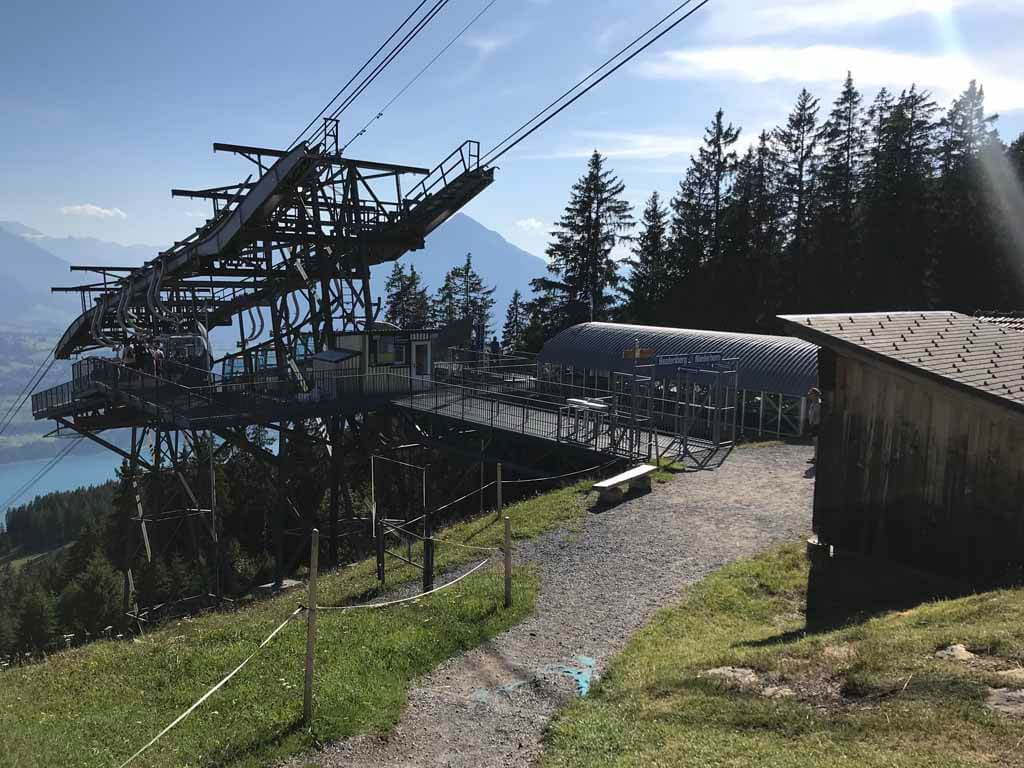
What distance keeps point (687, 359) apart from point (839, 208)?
4106 cm

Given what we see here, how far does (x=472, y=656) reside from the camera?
9781 mm

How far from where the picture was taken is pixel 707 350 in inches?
1256

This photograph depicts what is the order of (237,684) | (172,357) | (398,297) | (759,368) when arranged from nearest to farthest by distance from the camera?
(237,684) → (759,368) → (172,357) → (398,297)

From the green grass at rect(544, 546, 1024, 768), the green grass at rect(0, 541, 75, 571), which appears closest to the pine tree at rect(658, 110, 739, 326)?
the green grass at rect(544, 546, 1024, 768)

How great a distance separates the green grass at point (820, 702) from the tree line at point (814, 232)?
47.1 m

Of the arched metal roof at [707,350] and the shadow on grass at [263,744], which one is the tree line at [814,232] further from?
the shadow on grass at [263,744]

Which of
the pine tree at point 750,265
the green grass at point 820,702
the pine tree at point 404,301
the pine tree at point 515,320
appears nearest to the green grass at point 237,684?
the green grass at point 820,702

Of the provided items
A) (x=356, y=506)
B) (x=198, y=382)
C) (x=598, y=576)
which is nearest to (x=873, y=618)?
(x=598, y=576)

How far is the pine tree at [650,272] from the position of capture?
61.1 meters

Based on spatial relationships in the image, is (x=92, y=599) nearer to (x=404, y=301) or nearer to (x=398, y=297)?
(x=398, y=297)

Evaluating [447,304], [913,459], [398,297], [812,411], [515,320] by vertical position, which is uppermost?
[398,297]

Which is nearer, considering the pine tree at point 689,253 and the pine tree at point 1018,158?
the pine tree at point 1018,158

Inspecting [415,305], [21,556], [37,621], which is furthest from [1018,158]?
[21,556]

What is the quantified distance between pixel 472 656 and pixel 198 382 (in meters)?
25.2
